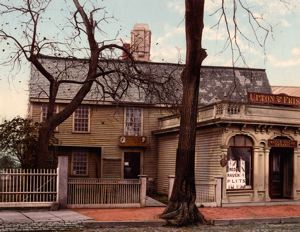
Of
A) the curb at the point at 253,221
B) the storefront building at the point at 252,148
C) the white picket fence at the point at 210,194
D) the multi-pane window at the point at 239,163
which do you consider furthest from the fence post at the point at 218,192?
the curb at the point at 253,221

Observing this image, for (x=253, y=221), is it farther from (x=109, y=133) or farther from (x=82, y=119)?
(x=82, y=119)

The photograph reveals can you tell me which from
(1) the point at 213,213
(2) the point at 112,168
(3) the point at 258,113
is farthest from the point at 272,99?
(2) the point at 112,168

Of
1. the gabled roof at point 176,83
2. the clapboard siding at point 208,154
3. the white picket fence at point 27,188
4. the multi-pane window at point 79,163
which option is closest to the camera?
the white picket fence at point 27,188

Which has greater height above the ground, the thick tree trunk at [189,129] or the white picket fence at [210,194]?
the thick tree trunk at [189,129]

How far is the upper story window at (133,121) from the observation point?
33969 mm

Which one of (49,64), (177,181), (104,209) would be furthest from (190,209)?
(49,64)

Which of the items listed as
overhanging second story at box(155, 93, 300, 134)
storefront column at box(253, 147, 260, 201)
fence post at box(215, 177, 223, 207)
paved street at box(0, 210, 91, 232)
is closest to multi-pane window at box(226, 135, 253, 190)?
storefront column at box(253, 147, 260, 201)

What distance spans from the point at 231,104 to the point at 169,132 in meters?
7.29

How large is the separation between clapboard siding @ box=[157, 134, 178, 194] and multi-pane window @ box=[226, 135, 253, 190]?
5776 millimetres

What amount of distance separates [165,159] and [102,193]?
11.7 metres

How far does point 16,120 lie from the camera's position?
91.5 ft

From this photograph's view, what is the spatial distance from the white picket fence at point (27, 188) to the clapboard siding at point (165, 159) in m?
11.8

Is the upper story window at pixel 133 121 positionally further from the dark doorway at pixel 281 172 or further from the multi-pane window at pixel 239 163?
the dark doorway at pixel 281 172

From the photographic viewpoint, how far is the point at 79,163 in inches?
1325
